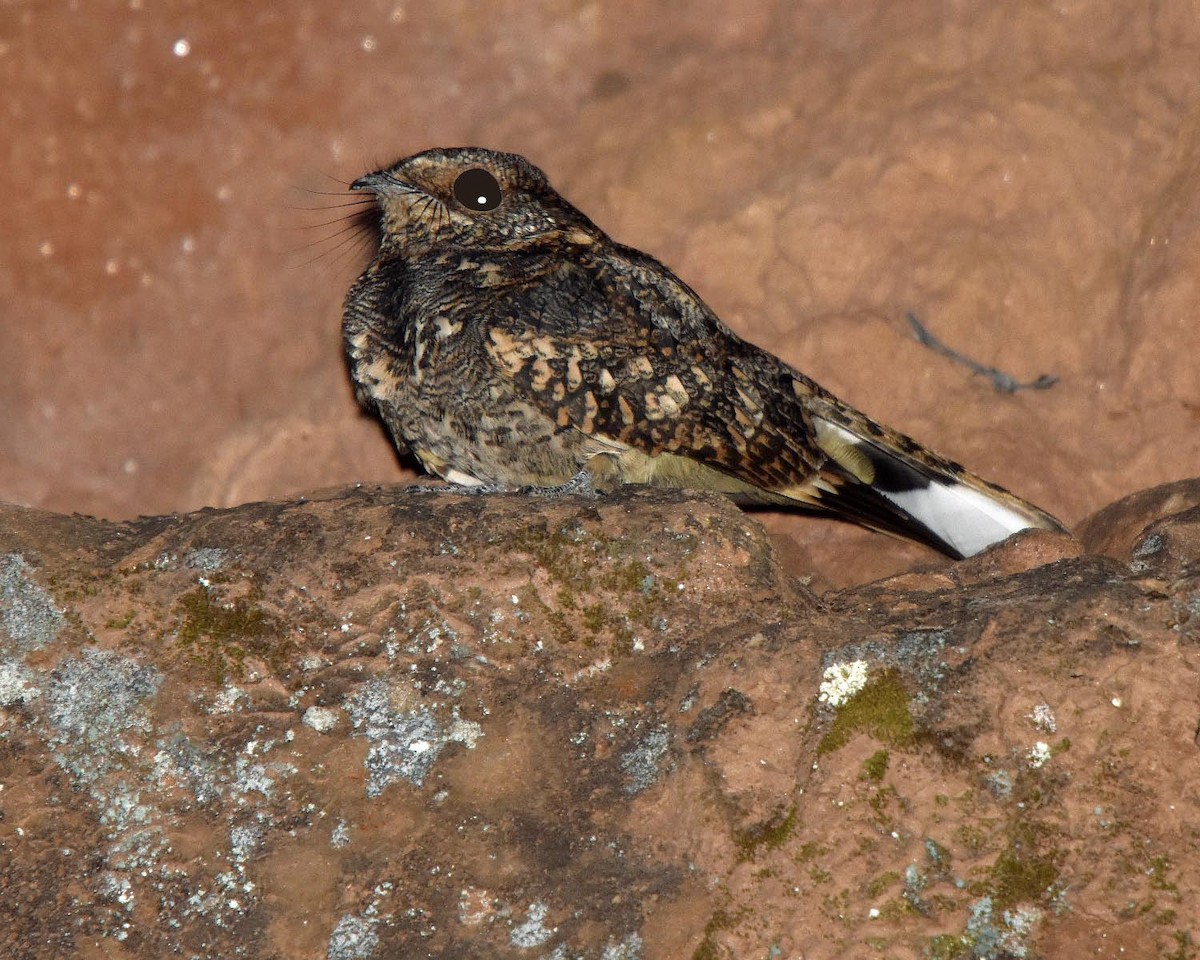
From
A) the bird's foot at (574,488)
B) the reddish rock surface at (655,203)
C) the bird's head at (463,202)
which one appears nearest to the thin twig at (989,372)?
the reddish rock surface at (655,203)

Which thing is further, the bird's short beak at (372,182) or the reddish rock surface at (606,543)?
the bird's short beak at (372,182)

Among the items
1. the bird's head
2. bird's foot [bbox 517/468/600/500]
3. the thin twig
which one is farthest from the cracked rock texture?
the thin twig

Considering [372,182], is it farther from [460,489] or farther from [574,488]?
[574,488]

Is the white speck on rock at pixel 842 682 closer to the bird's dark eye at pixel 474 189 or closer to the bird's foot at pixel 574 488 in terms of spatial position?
the bird's foot at pixel 574 488

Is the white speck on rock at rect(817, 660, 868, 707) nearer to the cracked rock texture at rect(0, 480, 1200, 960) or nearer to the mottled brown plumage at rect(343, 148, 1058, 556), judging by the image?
the cracked rock texture at rect(0, 480, 1200, 960)

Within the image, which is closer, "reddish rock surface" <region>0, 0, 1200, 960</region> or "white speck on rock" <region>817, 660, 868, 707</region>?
"reddish rock surface" <region>0, 0, 1200, 960</region>

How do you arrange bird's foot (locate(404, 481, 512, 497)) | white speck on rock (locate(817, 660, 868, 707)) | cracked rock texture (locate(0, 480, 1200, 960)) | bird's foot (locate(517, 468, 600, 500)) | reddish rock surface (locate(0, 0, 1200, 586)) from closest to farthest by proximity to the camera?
cracked rock texture (locate(0, 480, 1200, 960)) → white speck on rock (locate(817, 660, 868, 707)) → bird's foot (locate(404, 481, 512, 497)) → bird's foot (locate(517, 468, 600, 500)) → reddish rock surface (locate(0, 0, 1200, 586))

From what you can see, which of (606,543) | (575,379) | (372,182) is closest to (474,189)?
(372,182)
